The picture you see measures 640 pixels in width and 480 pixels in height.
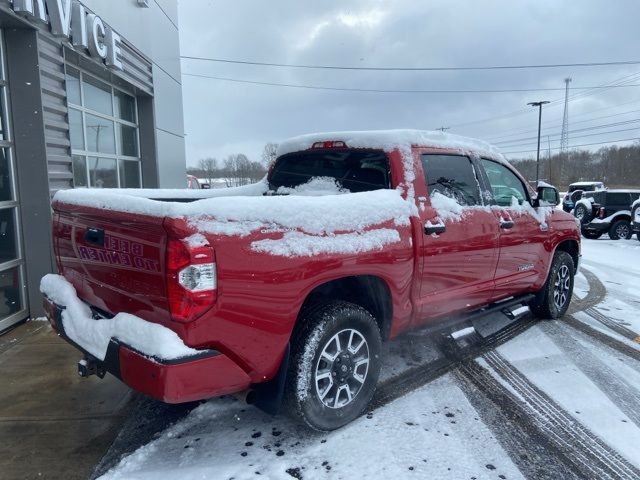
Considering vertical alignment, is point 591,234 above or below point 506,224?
below

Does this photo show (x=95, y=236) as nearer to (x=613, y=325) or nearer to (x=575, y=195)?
(x=613, y=325)

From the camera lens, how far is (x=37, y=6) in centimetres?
519

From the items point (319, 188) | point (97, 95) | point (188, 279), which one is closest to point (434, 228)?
point (319, 188)

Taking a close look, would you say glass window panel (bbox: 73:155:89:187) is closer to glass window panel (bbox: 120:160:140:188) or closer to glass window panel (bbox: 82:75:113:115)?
glass window panel (bbox: 82:75:113:115)

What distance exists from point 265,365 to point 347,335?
0.66 meters

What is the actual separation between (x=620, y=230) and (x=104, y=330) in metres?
16.5

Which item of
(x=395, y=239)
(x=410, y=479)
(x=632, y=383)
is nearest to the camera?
(x=410, y=479)

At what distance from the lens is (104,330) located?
8.66ft

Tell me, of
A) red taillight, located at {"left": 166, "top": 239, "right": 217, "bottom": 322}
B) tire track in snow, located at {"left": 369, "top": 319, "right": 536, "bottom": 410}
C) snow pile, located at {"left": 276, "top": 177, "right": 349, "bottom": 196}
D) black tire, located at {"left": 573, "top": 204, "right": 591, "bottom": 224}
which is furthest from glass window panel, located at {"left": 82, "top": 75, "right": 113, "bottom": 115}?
black tire, located at {"left": 573, "top": 204, "right": 591, "bottom": 224}

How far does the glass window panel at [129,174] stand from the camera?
868 centimetres

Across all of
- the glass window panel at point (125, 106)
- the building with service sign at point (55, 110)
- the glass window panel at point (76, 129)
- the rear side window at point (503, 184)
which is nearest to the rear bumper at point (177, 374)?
the rear side window at point (503, 184)

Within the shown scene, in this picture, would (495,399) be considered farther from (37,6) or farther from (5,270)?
(37,6)

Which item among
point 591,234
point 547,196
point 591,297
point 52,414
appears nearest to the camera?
point 52,414

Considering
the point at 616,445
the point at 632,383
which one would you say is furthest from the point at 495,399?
the point at 632,383
